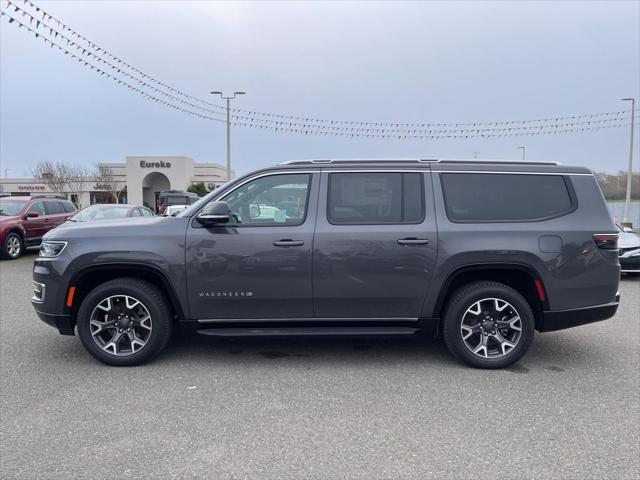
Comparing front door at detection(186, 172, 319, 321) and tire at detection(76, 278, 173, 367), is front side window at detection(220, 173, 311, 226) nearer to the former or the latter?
front door at detection(186, 172, 319, 321)

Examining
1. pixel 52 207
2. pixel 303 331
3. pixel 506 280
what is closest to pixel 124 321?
pixel 303 331

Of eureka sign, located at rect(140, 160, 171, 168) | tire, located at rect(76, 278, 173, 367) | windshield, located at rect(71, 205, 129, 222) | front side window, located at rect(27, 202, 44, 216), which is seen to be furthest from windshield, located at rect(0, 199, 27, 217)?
eureka sign, located at rect(140, 160, 171, 168)

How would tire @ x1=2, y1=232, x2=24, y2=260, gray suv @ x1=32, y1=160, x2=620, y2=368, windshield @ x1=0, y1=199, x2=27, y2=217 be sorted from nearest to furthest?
gray suv @ x1=32, y1=160, x2=620, y2=368
tire @ x1=2, y1=232, x2=24, y2=260
windshield @ x1=0, y1=199, x2=27, y2=217

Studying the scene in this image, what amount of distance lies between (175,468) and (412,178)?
3224 mm

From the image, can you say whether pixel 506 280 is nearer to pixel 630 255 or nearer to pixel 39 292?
pixel 39 292

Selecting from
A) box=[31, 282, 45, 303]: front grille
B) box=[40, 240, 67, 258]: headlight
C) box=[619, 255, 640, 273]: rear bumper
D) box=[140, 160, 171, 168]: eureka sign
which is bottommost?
box=[619, 255, 640, 273]: rear bumper

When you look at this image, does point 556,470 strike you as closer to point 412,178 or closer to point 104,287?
point 412,178

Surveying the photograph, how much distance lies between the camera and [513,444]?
3.26 metres

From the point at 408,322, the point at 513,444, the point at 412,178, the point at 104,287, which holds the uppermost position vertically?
the point at 412,178

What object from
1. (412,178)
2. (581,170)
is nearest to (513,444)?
(412,178)

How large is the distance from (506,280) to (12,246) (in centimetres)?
1282

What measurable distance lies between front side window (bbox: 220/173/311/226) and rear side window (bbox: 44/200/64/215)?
467 inches

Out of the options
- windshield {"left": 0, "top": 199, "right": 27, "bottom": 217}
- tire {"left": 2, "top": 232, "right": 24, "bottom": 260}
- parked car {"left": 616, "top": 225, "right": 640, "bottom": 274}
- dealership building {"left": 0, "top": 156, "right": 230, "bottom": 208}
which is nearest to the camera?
parked car {"left": 616, "top": 225, "right": 640, "bottom": 274}

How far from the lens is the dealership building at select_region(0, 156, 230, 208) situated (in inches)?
2178
